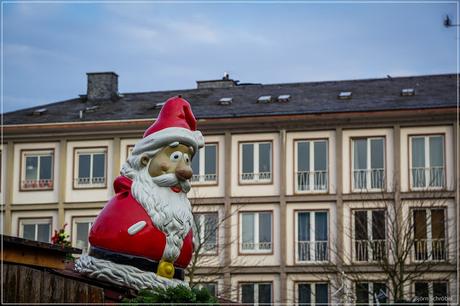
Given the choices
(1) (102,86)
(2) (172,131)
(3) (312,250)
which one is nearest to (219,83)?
(1) (102,86)

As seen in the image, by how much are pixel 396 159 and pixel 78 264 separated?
93.6 feet

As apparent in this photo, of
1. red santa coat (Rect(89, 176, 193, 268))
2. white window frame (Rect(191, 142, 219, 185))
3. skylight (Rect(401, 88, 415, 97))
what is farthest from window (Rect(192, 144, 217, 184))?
red santa coat (Rect(89, 176, 193, 268))

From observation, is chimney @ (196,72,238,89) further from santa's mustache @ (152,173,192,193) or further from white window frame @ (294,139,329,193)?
santa's mustache @ (152,173,192,193)

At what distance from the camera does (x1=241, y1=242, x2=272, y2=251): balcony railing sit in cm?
4362

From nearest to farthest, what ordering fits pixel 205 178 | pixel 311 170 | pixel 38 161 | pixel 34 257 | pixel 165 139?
pixel 34 257
pixel 165 139
pixel 311 170
pixel 205 178
pixel 38 161

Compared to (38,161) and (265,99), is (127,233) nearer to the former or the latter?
(265,99)

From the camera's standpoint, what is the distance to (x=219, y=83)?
51344 millimetres

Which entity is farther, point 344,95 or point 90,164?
point 90,164

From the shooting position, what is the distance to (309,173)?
4391cm

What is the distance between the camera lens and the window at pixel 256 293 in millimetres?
42906

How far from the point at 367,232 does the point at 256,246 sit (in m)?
4.61

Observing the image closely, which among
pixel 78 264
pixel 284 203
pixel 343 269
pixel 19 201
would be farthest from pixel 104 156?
pixel 78 264

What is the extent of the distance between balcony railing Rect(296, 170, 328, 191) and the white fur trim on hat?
28135 millimetres

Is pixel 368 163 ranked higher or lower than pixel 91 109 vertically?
lower
